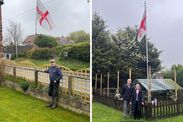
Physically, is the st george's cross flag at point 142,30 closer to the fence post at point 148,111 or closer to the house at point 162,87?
the house at point 162,87

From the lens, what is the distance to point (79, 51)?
2.68m

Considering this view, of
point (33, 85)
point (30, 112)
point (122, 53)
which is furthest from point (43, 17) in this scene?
point (122, 53)

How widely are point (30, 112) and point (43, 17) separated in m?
1.07

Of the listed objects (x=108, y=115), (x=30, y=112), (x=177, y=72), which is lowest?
(x=30, y=112)

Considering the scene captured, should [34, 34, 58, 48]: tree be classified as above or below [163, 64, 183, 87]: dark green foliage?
above

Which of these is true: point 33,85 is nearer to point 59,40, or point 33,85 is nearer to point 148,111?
point 59,40

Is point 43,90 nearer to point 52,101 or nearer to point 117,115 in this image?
point 52,101

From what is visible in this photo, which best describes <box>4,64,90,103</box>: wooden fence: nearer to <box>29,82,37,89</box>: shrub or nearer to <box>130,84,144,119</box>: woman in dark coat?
<box>29,82,37,89</box>: shrub

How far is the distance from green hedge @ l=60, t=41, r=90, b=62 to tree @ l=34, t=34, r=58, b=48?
0.24 metres

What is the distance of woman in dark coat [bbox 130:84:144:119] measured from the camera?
179 cm

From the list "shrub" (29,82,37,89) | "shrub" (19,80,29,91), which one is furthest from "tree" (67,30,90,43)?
"shrub" (19,80,29,91)

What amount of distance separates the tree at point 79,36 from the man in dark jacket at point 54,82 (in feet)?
1.55

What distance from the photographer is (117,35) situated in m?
1.86

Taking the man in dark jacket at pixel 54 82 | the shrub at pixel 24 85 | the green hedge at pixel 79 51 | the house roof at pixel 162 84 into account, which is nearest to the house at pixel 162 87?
the house roof at pixel 162 84
